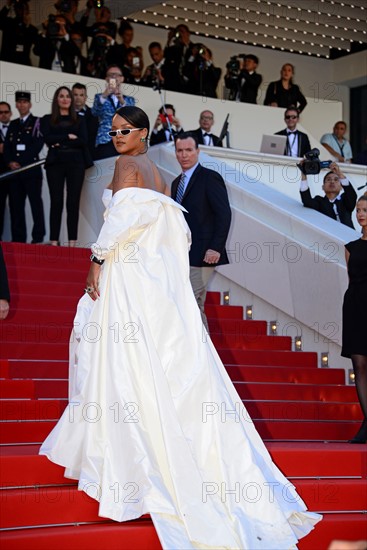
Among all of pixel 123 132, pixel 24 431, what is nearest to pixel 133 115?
pixel 123 132

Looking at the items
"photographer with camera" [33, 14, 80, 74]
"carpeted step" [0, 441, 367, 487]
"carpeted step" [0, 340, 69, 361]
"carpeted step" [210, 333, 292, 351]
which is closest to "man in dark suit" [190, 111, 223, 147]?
"photographer with camera" [33, 14, 80, 74]

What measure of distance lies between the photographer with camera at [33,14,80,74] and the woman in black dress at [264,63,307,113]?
308cm

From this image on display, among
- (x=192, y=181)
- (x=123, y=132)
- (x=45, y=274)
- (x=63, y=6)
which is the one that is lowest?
(x=45, y=274)

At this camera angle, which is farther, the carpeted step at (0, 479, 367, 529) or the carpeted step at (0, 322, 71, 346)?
the carpeted step at (0, 322, 71, 346)

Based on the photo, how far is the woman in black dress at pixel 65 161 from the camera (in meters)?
10.1

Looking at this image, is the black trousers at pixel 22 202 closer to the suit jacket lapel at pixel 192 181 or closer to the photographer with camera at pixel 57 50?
the photographer with camera at pixel 57 50

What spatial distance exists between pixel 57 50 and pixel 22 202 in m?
3.63

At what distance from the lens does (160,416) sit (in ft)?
15.3

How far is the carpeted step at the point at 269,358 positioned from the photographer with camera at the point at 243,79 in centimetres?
834

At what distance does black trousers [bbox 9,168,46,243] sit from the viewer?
1077cm

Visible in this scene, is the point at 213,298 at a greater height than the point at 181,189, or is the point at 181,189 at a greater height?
the point at 181,189

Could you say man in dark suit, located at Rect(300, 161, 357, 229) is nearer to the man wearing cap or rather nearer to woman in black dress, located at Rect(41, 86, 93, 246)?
woman in black dress, located at Rect(41, 86, 93, 246)

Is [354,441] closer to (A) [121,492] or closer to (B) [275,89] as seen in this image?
(A) [121,492]

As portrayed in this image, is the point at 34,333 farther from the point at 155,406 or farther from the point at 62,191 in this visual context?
the point at 62,191
